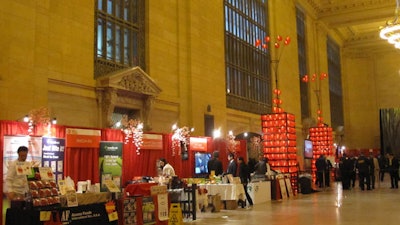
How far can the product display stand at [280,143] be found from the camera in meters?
20.3

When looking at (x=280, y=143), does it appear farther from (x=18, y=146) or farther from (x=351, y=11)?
(x=351, y=11)

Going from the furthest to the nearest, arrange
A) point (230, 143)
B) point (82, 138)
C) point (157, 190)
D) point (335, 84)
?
point (335, 84) → point (230, 143) → point (82, 138) → point (157, 190)

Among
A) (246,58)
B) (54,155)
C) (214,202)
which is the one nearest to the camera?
(54,155)

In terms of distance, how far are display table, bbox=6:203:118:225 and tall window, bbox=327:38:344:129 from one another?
34.2m

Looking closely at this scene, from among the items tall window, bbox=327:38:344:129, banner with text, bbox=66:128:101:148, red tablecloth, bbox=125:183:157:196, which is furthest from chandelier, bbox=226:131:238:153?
tall window, bbox=327:38:344:129

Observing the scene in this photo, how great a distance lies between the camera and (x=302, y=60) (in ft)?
110

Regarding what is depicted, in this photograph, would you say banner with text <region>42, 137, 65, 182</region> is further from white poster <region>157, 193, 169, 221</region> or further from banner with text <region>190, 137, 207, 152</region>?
banner with text <region>190, 137, 207, 152</region>

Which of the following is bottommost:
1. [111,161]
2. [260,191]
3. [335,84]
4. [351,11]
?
[260,191]

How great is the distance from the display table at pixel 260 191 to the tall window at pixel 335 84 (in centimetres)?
2466

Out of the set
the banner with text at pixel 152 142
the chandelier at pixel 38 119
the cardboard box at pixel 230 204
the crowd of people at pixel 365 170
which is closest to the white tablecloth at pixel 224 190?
the cardboard box at pixel 230 204

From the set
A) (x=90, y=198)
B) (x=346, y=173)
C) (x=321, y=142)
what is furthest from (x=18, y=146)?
(x=321, y=142)

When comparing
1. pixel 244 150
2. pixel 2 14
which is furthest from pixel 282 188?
pixel 2 14

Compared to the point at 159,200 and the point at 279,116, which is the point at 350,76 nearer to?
the point at 279,116

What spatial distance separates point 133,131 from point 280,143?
27.6 feet
